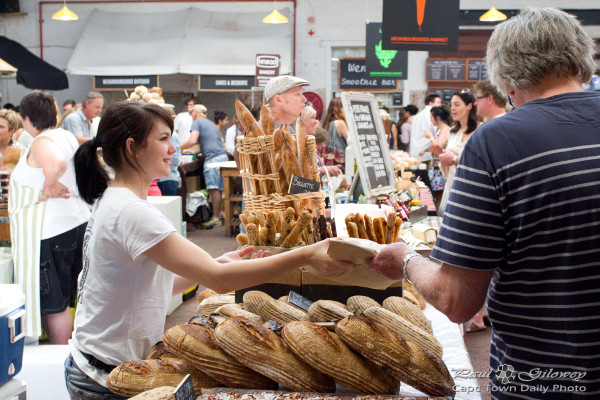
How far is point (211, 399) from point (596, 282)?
92cm

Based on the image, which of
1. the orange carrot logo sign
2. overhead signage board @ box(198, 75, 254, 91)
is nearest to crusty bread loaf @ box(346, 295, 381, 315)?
the orange carrot logo sign

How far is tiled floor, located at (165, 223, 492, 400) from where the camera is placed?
13.6 feet

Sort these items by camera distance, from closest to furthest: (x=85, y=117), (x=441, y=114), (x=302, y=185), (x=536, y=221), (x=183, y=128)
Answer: (x=536, y=221) < (x=302, y=185) < (x=85, y=117) < (x=441, y=114) < (x=183, y=128)

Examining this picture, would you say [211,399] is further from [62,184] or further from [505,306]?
[62,184]

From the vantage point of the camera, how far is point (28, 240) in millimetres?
4082

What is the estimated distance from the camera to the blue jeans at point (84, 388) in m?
1.86

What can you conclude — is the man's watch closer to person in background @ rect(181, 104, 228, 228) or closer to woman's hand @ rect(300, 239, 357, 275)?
woman's hand @ rect(300, 239, 357, 275)

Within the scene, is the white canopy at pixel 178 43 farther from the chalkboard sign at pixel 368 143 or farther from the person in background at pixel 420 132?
the chalkboard sign at pixel 368 143

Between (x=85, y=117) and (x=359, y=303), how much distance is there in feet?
23.1

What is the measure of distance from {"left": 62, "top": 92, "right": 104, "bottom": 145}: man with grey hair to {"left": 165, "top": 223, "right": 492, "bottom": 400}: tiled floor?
203cm

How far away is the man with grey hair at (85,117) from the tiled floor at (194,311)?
6.64 ft

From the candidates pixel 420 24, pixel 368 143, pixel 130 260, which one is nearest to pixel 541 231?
pixel 130 260

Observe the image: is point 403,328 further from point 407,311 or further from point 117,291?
point 117,291

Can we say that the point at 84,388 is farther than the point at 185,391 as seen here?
Yes
